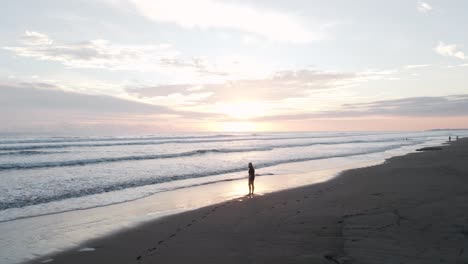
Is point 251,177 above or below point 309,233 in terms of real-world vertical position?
above

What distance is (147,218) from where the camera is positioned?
13.1 m

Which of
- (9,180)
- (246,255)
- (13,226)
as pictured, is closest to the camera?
(246,255)

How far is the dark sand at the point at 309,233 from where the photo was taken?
25.7ft

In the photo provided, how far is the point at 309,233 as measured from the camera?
9.64m

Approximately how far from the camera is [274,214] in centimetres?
1256

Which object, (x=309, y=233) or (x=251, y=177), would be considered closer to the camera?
(x=309, y=233)

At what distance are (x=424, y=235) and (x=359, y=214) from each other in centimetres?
266

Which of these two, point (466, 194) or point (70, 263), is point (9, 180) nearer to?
point (70, 263)

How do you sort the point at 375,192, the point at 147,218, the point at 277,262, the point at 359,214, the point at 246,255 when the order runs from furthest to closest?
1. the point at 375,192
2. the point at 147,218
3. the point at 359,214
4. the point at 246,255
5. the point at 277,262

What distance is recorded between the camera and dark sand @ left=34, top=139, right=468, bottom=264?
7844mm

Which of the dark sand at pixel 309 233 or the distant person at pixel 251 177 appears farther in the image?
the distant person at pixel 251 177

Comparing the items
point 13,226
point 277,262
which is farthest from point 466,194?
point 13,226

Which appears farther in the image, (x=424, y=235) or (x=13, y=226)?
(x=13, y=226)

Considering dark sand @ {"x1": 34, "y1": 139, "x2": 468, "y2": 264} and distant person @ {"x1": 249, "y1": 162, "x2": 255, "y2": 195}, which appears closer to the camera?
dark sand @ {"x1": 34, "y1": 139, "x2": 468, "y2": 264}
